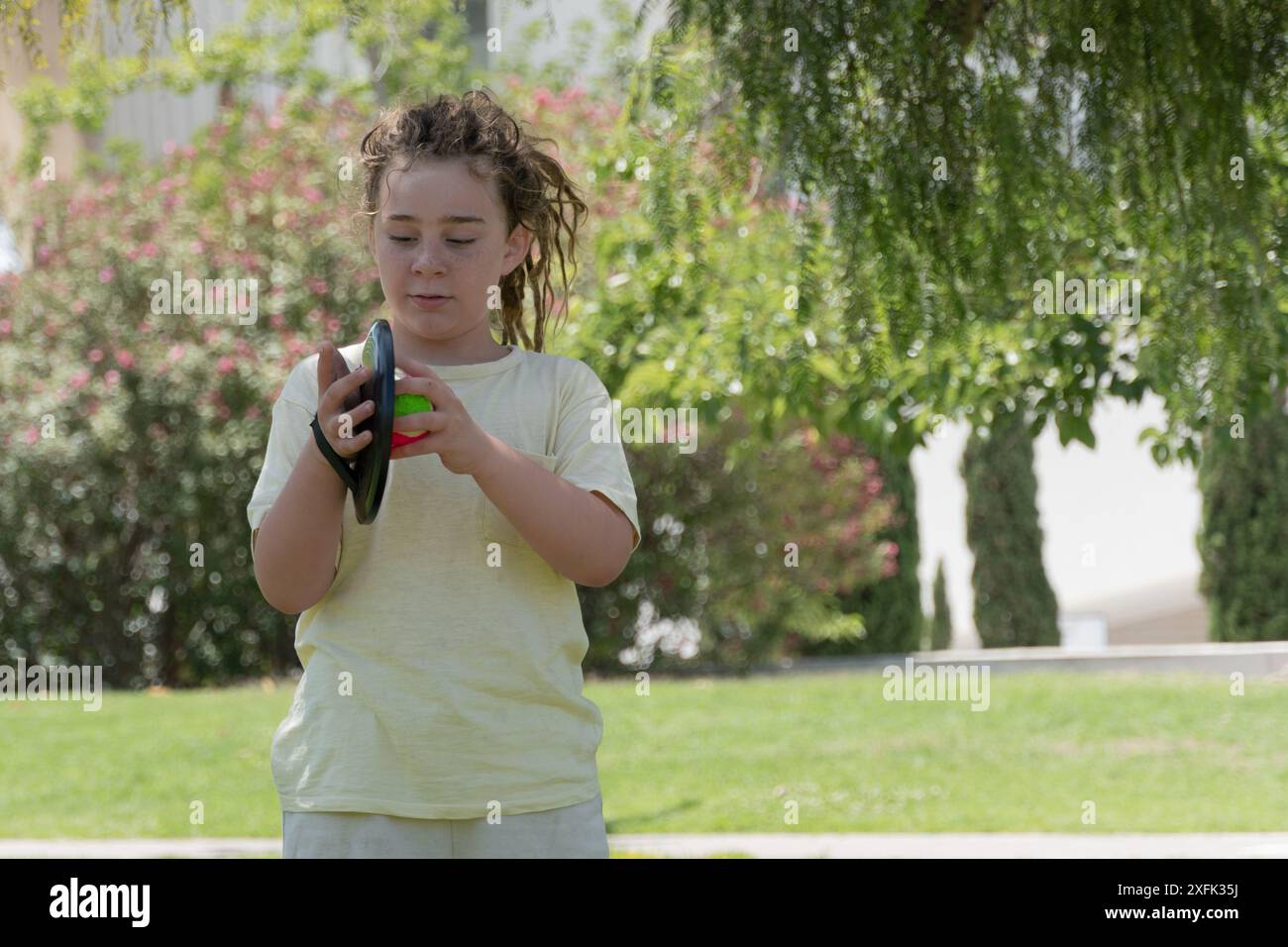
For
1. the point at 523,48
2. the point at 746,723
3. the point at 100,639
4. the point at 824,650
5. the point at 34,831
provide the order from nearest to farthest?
the point at 34,831 → the point at 746,723 → the point at 100,639 → the point at 824,650 → the point at 523,48

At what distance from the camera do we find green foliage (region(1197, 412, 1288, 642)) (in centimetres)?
1193

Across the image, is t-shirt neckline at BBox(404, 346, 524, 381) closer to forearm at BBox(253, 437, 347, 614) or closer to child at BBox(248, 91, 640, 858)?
child at BBox(248, 91, 640, 858)

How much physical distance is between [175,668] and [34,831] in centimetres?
510

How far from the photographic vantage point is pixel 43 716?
8.88 m

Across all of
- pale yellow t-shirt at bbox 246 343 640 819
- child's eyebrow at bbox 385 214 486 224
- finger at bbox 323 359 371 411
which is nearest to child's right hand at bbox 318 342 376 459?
finger at bbox 323 359 371 411

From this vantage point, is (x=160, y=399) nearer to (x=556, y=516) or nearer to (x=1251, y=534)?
(x=1251, y=534)

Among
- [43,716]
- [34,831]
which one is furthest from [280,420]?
[43,716]

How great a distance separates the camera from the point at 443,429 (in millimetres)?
1663

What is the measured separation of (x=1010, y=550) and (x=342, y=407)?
12.1 meters

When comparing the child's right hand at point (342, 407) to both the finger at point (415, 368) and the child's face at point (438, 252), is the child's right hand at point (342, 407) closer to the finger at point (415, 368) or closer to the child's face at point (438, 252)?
the finger at point (415, 368)

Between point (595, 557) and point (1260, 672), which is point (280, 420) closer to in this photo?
point (595, 557)

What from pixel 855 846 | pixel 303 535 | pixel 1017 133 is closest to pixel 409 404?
pixel 303 535

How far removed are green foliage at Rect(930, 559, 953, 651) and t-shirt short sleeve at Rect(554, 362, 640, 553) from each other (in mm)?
12326

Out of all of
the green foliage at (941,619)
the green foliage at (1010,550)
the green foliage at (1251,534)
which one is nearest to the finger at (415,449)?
the green foliage at (1251,534)
